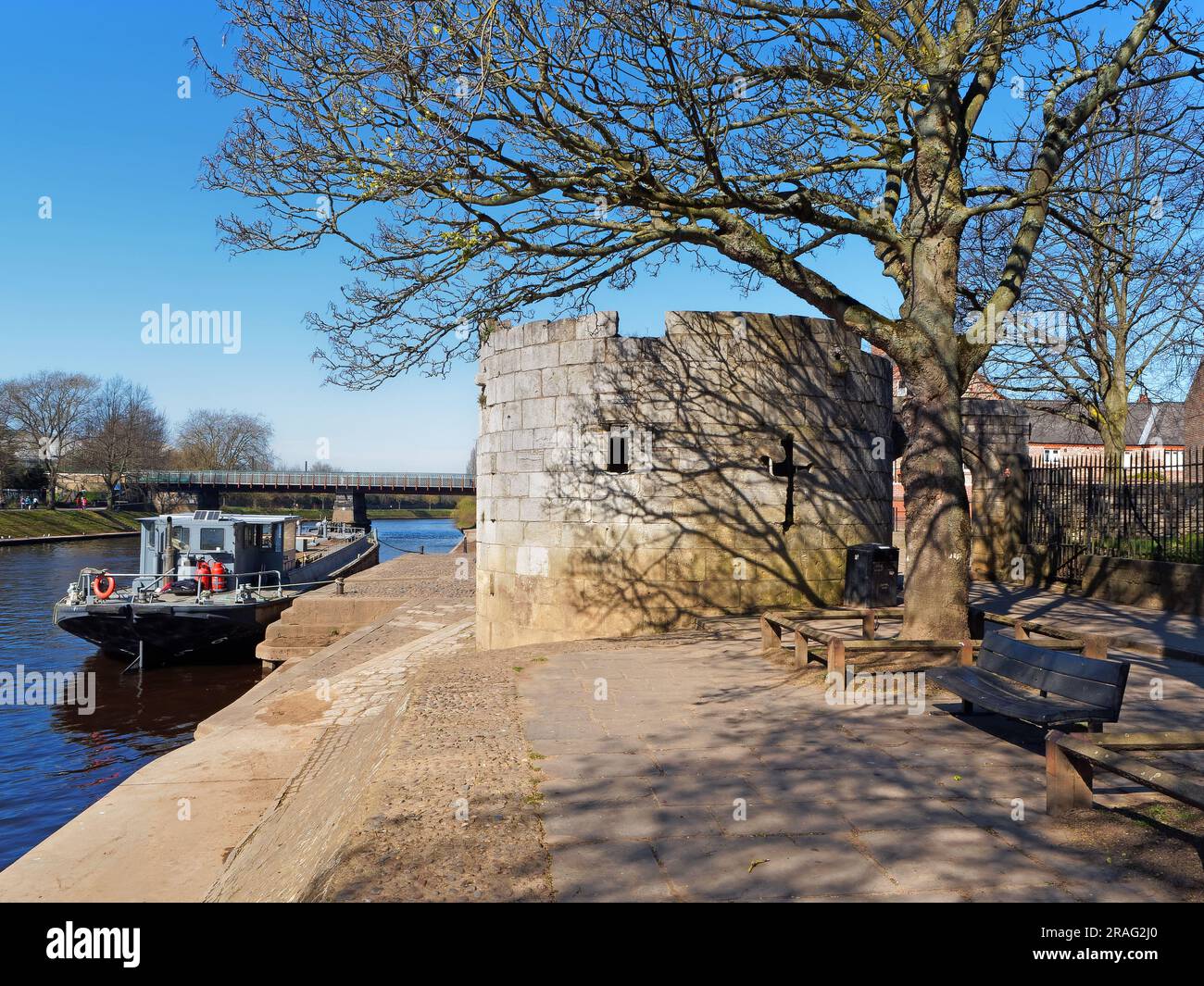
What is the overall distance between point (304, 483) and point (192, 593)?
50042 mm

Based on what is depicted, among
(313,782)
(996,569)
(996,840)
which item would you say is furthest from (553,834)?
(996,569)

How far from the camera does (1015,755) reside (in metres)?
5.64

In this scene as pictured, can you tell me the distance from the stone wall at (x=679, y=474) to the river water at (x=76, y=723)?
252 inches

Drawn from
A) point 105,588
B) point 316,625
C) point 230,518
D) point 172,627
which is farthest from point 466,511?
point 316,625

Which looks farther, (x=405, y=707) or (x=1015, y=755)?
(x=405, y=707)

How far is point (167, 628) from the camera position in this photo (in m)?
20.4

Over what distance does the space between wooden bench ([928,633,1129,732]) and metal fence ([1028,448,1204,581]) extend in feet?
30.8

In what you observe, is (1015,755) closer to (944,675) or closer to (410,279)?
(944,675)

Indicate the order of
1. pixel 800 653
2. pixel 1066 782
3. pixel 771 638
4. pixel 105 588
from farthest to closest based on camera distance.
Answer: pixel 105 588
pixel 771 638
pixel 800 653
pixel 1066 782

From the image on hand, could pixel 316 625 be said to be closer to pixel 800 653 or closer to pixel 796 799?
pixel 800 653

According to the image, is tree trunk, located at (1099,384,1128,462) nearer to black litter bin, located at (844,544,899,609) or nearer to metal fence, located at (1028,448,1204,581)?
metal fence, located at (1028,448,1204,581)

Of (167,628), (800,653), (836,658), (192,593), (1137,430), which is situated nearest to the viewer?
(836,658)
